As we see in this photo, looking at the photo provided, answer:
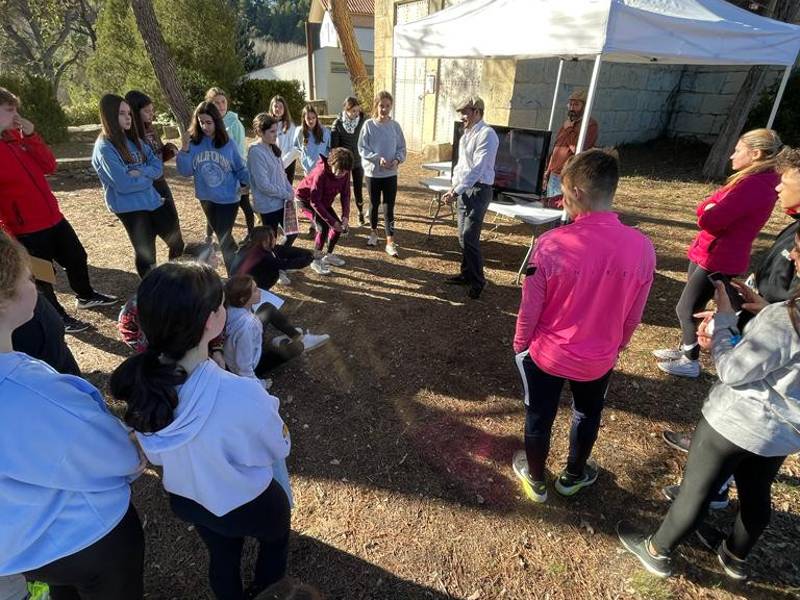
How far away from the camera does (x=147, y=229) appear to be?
161 inches

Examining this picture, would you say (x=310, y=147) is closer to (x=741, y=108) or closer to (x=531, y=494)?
(x=531, y=494)

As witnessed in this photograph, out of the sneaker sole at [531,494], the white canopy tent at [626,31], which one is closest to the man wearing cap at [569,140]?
the white canopy tent at [626,31]

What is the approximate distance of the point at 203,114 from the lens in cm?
407

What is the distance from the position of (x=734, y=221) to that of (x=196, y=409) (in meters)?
3.44

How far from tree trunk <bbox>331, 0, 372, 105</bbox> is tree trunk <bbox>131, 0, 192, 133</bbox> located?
5.97 meters

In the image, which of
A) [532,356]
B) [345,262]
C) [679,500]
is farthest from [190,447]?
[345,262]

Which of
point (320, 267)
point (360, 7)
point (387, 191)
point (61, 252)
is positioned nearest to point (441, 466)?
point (320, 267)

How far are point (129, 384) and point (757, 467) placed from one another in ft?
7.44

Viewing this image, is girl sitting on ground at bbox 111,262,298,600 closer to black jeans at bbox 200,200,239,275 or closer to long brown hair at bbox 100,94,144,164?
long brown hair at bbox 100,94,144,164

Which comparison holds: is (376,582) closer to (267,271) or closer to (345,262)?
(267,271)

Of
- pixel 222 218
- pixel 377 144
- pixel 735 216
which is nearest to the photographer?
pixel 735 216

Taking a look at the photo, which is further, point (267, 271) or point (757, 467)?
point (267, 271)

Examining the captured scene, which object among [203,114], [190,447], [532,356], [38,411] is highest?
[203,114]

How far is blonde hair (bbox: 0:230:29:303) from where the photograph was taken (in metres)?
1.11
